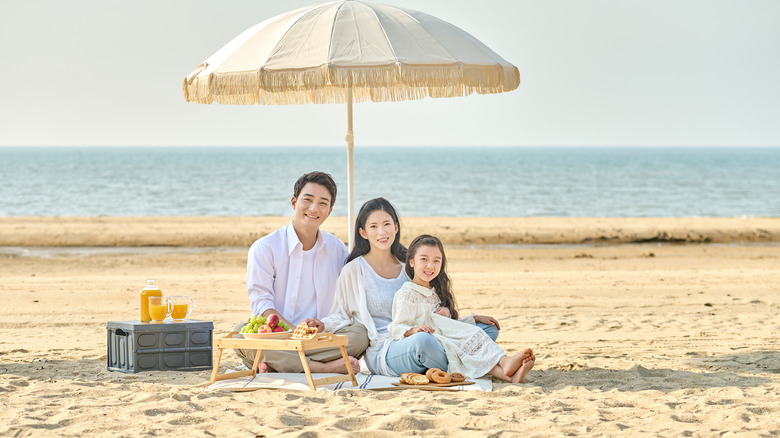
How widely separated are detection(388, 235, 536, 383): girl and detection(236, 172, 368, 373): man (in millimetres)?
323

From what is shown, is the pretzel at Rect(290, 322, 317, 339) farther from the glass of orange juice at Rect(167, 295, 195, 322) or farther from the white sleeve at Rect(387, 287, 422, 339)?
the glass of orange juice at Rect(167, 295, 195, 322)

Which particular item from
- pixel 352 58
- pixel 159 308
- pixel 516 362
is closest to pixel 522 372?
pixel 516 362

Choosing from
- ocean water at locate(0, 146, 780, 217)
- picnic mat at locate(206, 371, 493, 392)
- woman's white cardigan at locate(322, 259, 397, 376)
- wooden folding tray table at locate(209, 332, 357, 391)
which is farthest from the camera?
ocean water at locate(0, 146, 780, 217)

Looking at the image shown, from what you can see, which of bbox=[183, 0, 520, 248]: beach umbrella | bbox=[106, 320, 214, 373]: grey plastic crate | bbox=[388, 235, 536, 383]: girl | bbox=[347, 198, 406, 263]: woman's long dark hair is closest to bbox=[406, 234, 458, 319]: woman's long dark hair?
bbox=[388, 235, 536, 383]: girl

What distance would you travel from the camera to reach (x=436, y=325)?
17.7 ft

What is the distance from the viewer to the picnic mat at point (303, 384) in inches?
197

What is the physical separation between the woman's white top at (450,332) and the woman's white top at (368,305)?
0.14 m

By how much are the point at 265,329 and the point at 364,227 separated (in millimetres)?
966

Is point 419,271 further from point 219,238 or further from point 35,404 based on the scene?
point 219,238

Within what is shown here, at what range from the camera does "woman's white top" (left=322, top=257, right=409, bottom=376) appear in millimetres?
5391

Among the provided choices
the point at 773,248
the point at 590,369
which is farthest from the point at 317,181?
the point at 773,248

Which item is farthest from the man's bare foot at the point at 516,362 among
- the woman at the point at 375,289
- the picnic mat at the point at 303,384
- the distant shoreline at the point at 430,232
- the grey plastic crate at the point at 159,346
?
the distant shoreline at the point at 430,232

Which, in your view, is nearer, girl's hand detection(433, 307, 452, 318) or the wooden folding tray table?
the wooden folding tray table

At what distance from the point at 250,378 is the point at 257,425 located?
46.0 inches
